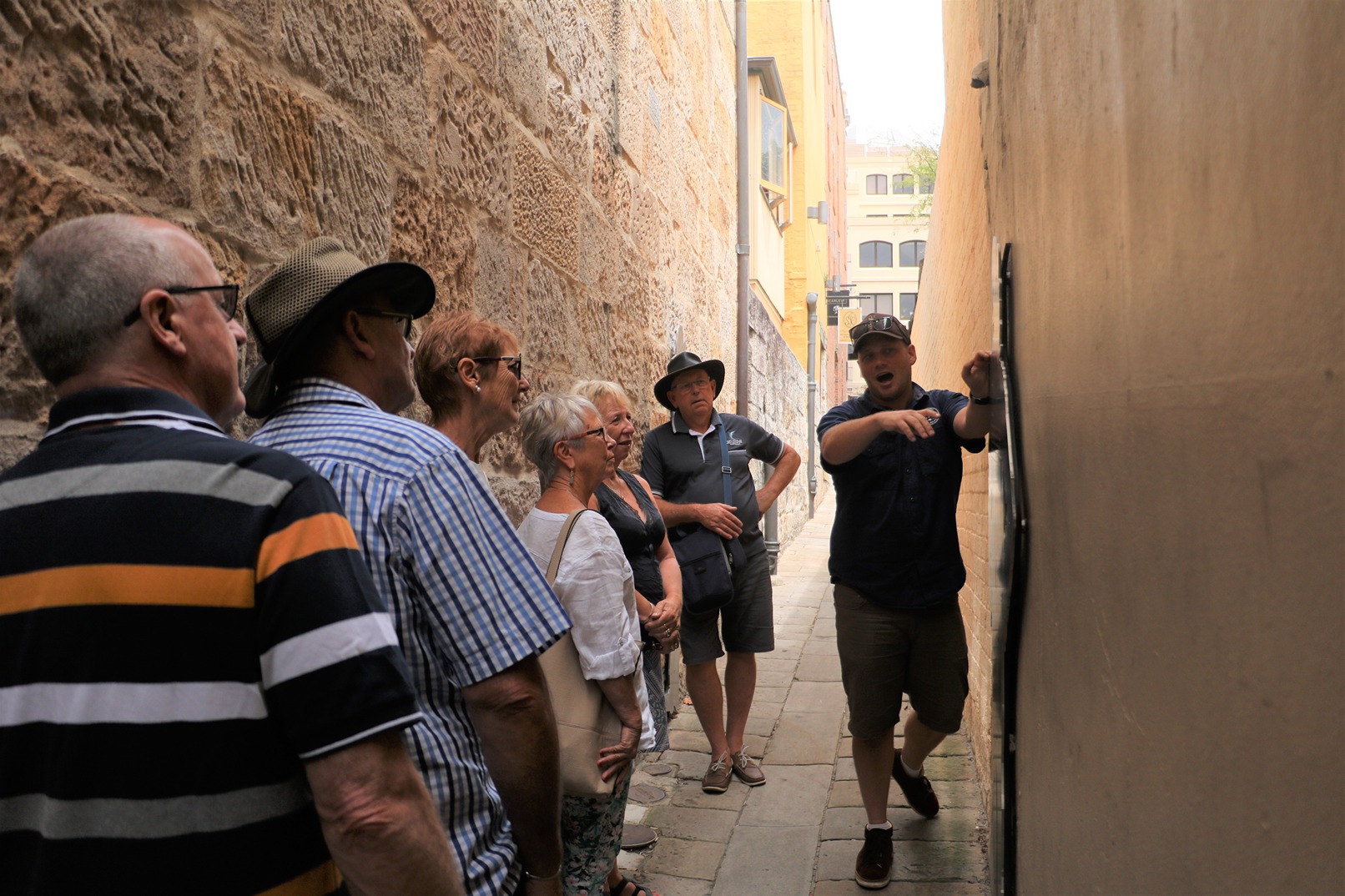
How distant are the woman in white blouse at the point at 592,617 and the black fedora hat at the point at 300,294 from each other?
42.1 inches

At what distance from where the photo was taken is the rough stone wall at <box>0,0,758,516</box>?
158 cm

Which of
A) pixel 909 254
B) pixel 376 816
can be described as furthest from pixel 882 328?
pixel 909 254

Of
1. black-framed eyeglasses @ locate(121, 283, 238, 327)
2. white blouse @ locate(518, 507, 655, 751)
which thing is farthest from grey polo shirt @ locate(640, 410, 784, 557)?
A: black-framed eyeglasses @ locate(121, 283, 238, 327)

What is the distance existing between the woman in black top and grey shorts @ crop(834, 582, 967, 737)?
0.65 m

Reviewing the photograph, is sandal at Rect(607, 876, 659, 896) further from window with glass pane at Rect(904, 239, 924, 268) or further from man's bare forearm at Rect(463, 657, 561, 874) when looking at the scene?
window with glass pane at Rect(904, 239, 924, 268)

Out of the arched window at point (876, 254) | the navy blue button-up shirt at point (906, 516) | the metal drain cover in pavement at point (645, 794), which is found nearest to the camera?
the navy blue button-up shirt at point (906, 516)

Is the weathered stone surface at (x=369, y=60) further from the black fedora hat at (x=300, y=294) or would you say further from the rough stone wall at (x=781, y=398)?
the rough stone wall at (x=781, y=398)

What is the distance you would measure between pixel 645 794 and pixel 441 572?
3.31m

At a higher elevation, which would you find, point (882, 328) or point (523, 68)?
point (523, 68)

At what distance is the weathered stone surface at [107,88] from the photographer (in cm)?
151

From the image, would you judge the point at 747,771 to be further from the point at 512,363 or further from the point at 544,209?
the point at 512,363

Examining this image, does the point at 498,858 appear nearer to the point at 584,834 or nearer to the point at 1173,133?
the point at 584,834

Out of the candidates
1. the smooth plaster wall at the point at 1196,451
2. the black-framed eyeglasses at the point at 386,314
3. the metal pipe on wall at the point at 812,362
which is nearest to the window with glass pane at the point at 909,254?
the metal pipe on wall at the point at 812,362

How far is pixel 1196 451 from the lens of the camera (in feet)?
3.58
